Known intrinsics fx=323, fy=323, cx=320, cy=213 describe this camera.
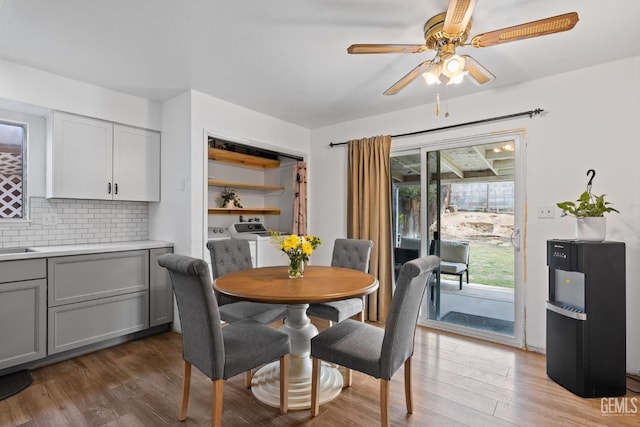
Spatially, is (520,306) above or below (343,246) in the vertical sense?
below

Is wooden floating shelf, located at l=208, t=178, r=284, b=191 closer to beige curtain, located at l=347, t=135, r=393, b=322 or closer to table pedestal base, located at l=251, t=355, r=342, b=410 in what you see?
beige curtain, located at l=347, t=135, r=393, b=322

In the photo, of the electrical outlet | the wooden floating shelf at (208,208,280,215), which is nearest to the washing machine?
the wooden floating shelf at (208,208,280,215)

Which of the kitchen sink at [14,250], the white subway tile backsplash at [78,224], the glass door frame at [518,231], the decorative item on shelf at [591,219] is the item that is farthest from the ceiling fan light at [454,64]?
the kitchen sink at [14,250]

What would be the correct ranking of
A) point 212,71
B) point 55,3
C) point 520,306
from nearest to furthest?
point 55,3
point 212,71
point 520,306

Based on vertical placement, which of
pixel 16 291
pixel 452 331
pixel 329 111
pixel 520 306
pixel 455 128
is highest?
pixel 329 111

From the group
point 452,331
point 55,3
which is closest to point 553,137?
point 452,331

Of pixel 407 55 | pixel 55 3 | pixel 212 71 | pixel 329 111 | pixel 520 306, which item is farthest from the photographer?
pixel 329 111

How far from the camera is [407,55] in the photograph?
8.06 feet

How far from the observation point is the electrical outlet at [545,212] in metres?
2.80

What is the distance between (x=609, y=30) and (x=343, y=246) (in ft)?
8.14

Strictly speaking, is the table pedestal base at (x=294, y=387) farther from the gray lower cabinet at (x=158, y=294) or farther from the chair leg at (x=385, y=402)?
the gray lower cabinet at (x=158, y=294)

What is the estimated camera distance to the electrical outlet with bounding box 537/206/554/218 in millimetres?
2801

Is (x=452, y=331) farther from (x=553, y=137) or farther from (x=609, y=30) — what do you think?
(x=609, y=30)

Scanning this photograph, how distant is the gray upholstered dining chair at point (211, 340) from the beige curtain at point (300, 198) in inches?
93.6
